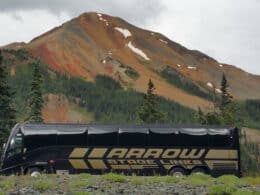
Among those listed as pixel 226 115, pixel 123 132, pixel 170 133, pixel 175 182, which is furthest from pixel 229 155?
pixel 226 115

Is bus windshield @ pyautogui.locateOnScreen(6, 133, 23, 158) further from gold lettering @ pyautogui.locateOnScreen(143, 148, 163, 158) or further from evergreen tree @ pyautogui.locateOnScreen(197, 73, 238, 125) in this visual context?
evergreen tree @ pyautogui.locateOnScreen(197, 73, 238, 125)

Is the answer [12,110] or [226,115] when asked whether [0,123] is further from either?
[226,115]

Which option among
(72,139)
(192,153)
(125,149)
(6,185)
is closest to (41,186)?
(6,185)

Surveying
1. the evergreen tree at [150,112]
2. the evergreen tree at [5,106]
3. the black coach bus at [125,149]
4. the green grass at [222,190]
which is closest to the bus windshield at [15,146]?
the black coach bus at [125,149]

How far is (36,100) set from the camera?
7031 centimetres

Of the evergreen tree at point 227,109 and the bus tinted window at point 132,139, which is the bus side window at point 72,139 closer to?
the bus tinted window at point 132,139

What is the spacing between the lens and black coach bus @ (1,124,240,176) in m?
39.1

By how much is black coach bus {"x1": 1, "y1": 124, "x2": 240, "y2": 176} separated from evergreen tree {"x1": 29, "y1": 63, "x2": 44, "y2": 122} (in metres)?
29.6

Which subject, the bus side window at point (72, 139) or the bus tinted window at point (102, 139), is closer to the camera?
the bus side window at point (72, 139)

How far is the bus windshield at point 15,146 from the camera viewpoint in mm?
39000

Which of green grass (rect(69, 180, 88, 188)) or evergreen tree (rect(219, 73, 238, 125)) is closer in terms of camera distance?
green grass (rect(69, 180, 88, 188))

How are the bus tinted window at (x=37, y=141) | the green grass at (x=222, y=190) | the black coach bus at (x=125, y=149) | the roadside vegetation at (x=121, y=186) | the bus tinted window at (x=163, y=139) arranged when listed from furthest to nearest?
1. the bus tinted window at (x=163, y=139)
2. the black coach bus at (x=125, y=149)
3. the bus tinted window at (x=37, y=141)
4. the roadside vegetation at (x=121, y=186)
5. the green grass at (x=222, y=190)

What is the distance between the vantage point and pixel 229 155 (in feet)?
131

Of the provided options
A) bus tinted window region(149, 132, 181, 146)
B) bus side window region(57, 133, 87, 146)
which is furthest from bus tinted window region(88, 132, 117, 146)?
bus tinted window region(149, 132, 181, 146)
